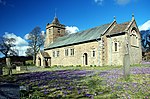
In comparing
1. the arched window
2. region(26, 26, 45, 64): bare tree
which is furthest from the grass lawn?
region(26, 26, 45, 64): bare tree

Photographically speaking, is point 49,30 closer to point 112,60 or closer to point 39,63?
point 39,63

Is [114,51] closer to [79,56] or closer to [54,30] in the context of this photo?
[79,56]

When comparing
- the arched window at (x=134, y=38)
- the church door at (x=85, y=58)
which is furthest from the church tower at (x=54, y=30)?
the arched window at (x=134, y=38)

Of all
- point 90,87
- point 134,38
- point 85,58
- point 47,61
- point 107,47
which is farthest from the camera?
point 47,61

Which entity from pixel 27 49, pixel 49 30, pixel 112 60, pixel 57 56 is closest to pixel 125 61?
pixel 112 60

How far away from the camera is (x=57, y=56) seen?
4091cm

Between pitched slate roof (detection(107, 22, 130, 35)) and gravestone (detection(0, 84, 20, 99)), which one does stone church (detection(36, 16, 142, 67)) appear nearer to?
pitched slate roof (detection(107, 22, 130, 35))

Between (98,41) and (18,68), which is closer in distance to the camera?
(18,68)

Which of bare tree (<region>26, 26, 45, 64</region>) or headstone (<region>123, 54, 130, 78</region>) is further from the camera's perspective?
bare tree (<region>26, 26, 45, 64</region>)

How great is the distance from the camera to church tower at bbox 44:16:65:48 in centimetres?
4706

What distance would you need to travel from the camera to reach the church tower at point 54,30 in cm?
4706

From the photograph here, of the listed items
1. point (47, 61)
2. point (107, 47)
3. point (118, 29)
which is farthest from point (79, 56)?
point (47, 61)

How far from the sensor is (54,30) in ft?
155

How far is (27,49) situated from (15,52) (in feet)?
16.1
